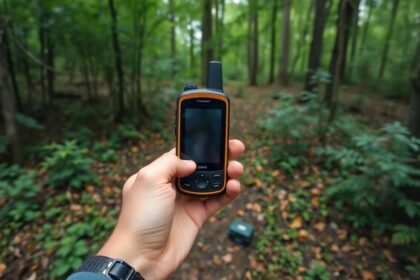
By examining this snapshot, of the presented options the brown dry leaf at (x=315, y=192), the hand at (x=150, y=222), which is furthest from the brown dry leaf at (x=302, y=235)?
the hand at (x=150, y=222)

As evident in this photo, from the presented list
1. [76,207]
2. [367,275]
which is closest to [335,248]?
[367,275]

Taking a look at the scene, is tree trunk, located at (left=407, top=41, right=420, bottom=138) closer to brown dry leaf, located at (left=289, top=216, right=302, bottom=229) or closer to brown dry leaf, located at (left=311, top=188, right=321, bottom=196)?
brown dry leaf, located at (left=311, top=188, right=321, bottom=196)

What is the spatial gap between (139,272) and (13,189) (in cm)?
280

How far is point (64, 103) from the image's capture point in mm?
7801

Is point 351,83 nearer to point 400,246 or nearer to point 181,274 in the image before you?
point 400,246

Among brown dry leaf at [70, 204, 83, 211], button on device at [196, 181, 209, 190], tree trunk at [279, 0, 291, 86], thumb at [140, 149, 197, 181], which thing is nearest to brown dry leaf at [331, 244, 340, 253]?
button on device at [196, 181, 209, 190]

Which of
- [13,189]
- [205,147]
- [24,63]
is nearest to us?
[205,147]

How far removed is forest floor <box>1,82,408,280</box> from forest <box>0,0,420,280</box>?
15 mm

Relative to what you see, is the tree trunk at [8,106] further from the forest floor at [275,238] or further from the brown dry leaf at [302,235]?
the brown dry leaf at [302,235]

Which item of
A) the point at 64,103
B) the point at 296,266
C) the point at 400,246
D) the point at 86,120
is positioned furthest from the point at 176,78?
the point at 400,246

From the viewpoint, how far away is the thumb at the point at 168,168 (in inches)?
54.7

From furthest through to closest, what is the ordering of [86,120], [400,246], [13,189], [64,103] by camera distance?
[64,103] < [86,120] < [13,189] < [400,246]

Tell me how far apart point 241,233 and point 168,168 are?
1795 millimetres

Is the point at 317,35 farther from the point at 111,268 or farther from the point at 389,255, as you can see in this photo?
the point at 111,268
